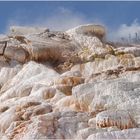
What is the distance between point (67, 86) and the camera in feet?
59.9

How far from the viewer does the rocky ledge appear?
13727 millimetres

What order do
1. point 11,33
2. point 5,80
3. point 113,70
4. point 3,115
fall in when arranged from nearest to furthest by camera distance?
1. point 3,115
2. point 113,70
3. point 5,80
4. point 11,33

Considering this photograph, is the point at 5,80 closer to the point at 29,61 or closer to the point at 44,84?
the point at 29,61

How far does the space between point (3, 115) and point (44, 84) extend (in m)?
3.71

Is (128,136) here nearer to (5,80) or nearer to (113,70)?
(113,70)

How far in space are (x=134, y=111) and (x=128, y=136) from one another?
2.01 metres

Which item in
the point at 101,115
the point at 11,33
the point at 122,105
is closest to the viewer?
the point at 101,115

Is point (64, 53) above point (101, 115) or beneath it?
above

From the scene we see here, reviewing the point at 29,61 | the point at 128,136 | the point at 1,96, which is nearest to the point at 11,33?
the point at 29,61

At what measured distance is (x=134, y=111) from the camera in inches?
A: 574

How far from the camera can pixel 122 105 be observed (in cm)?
1509

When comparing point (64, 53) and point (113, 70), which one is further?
point (64, 53)

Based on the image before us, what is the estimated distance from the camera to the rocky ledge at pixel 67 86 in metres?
13.7

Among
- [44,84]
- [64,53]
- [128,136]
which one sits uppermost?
[64,53]
